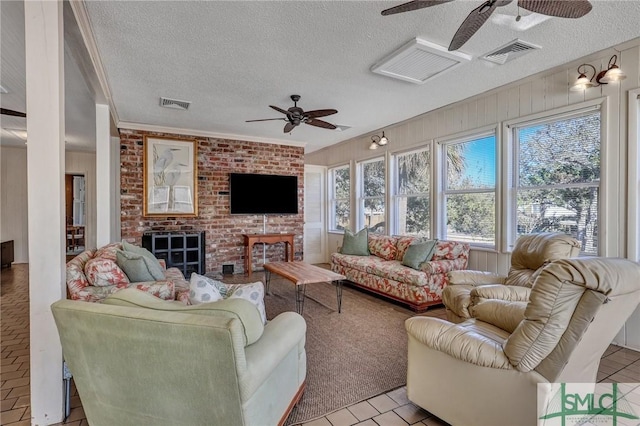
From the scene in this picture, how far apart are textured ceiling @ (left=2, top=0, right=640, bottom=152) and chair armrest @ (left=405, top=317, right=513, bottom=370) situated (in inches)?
80.8

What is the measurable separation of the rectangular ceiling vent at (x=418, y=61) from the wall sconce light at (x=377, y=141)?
212 cm

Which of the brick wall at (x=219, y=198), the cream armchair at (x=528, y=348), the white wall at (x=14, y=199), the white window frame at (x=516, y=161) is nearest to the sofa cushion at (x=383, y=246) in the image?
the white window frame at (x=516, y=161)

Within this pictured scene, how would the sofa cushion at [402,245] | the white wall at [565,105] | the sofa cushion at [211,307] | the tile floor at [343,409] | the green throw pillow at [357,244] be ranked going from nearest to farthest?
the sofa cushion at [211,307]
the tile floor at [343,409]
the white wall at [565,105]
the sofa cushion at [402,245]
the green throw pillow at [357,244]

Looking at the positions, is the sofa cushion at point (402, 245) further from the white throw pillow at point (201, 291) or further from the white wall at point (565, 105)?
the white throw pillow at point (201, 291)

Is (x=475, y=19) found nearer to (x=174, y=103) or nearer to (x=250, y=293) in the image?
(x=250, y=293)

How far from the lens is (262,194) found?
6215 mm

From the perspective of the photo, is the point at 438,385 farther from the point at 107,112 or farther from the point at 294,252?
the point at 294,252

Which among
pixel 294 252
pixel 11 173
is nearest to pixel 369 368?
pixel 294 252

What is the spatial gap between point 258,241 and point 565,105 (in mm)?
4628

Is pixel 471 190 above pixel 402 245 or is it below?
above

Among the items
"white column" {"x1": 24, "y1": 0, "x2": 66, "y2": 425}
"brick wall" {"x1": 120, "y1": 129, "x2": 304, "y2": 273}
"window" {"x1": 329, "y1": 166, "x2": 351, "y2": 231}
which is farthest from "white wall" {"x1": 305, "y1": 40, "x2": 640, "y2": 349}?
"white column" {"x1": 24, "y1": 0, "x2": 66, "y2": 425}

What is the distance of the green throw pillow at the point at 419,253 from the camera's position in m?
4.12

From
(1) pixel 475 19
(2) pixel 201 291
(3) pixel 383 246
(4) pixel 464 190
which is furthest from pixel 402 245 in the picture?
(2) pixel 201 291

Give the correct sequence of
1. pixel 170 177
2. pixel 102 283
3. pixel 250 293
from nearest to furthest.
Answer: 1. pixel 250 293
2. pixel 102 283
3. pixel 170 177
